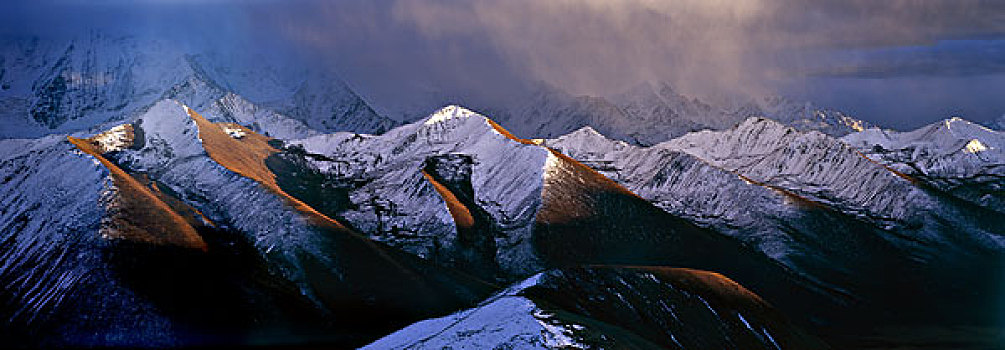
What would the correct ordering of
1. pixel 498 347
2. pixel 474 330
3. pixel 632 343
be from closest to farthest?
pixel 498 347 → pixel 474 330 → pixel 632 343

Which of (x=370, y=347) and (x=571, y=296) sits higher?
(x=571, y=296)

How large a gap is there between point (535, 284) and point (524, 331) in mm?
64095

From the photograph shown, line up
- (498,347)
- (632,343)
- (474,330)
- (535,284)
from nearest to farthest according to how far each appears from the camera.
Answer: (498,347) < (474,330) < (632,343) < (535,284)

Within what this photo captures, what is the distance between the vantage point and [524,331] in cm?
13225

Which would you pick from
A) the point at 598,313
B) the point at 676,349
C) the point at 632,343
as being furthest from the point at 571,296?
the point at 632,343

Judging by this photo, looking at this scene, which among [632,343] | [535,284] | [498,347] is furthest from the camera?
[535,284]

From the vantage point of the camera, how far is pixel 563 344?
12875 centimetres

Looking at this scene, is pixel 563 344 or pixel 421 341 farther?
pixel 421 341

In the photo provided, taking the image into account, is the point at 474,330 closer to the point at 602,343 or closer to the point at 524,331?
the point at 524,331

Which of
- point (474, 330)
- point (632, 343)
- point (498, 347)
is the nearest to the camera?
point (498, 347)

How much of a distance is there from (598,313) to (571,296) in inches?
241

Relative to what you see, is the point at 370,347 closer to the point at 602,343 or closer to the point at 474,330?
the point at 474,330

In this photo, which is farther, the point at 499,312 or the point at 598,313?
the point at 598,313

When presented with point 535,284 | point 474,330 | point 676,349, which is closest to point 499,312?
point 474,330
